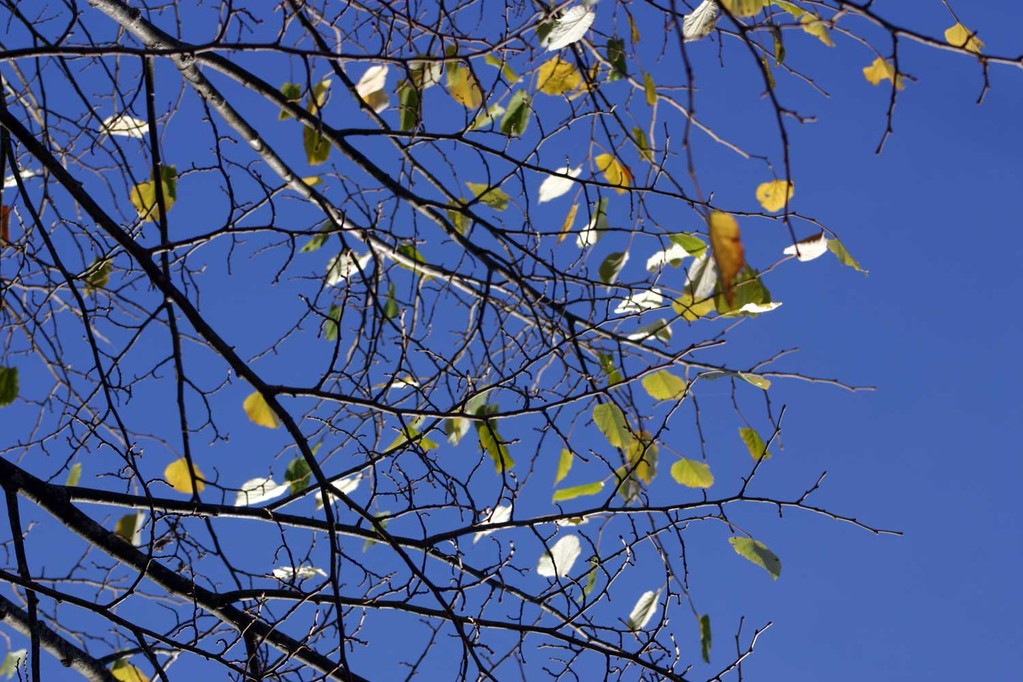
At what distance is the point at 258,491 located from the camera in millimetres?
1372

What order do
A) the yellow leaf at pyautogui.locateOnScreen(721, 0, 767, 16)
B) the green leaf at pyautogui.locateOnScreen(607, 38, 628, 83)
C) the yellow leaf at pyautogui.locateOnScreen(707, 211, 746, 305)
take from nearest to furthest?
the yellow leaf at pyautogui.locateOnScreen(707, 211, 746, 305)
the yellow leaf at pyautogui.locateOnScreen(721, 0, 767, 16)
the green leaf at pyautogui.locateOnScreen(607, 38, 628, 83)

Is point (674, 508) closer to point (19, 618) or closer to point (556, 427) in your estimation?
point (556, 427)

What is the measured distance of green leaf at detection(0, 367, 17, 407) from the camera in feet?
4.58

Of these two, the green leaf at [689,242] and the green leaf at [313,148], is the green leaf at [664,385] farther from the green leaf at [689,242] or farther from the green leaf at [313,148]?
the green leaf at [313,148]

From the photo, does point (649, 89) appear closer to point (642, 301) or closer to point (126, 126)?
point (642, 301)

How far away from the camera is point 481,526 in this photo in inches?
46.4

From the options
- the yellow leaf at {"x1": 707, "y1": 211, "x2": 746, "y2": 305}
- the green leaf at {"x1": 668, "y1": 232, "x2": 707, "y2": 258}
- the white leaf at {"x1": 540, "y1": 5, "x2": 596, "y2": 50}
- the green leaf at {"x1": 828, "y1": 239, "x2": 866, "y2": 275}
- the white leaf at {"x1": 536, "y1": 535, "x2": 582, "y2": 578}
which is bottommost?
the yellow leaf at {"x1": 707, "y1": 211, "x2": 746, "y2": 305}

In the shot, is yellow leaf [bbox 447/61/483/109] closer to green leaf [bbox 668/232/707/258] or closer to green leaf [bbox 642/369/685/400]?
green leaf [bbox 668/232/707/258]

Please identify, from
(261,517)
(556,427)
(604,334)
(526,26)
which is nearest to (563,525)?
(556,427)

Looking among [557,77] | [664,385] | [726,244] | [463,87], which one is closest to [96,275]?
[463,87]

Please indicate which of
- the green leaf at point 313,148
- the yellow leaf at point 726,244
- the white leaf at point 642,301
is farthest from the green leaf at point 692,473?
the yellow leaf at point 726,244

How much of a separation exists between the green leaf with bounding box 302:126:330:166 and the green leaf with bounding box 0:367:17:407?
1.71 ft

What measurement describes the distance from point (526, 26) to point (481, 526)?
59 centimetres

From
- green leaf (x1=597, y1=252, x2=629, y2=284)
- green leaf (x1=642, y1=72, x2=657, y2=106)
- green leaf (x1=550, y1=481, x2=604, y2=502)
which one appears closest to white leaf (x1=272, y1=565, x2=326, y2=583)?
green leaf (x1=550, y1=481, x2=604, y2=502)
